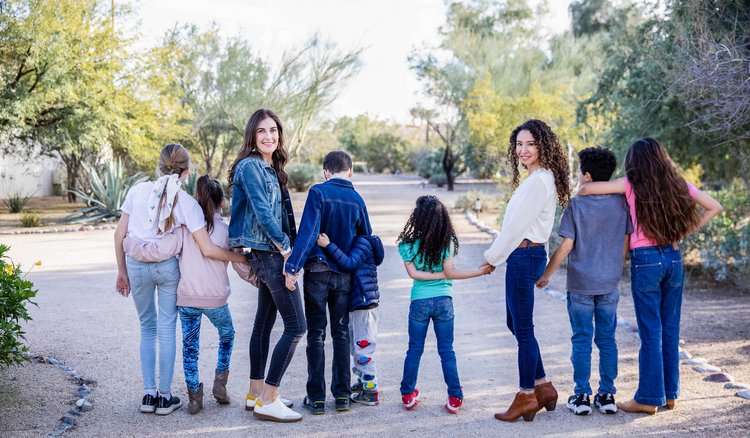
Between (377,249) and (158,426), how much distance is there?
1.78 meters

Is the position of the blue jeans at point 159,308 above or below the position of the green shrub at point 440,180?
below

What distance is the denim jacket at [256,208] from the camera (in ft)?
13.9

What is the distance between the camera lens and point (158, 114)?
21.0 m

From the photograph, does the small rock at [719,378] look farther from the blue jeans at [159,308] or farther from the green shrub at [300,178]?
the green shrub at [300,178]

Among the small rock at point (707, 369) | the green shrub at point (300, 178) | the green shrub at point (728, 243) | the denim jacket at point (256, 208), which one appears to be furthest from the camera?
the green shrub at point (300, 178)

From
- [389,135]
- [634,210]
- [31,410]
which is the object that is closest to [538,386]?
[634,210]

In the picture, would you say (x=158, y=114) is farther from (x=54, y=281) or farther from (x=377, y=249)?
(x=377, y=249)

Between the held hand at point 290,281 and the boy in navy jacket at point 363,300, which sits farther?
the boy in navy jacket at point 363,300

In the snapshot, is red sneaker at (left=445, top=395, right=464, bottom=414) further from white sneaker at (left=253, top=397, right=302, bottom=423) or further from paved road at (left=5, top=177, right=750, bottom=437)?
white sneaker at (left=253, top=397, right=302, bottom=423)

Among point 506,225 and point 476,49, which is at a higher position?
point 476,49

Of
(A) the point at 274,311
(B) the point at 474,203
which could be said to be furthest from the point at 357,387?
(B) the point at 474,203

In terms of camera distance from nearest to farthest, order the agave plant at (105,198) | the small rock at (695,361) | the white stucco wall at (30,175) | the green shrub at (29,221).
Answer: the small rock at (695,361) → the green shrub at (29,221) → the agave plant at (105,198) → the white stucco wall at (30,175)

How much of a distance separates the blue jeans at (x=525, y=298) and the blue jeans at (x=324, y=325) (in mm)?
1059

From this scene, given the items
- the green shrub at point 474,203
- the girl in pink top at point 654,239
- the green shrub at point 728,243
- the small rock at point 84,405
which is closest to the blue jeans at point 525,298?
the girl in pink top at point 654,239
